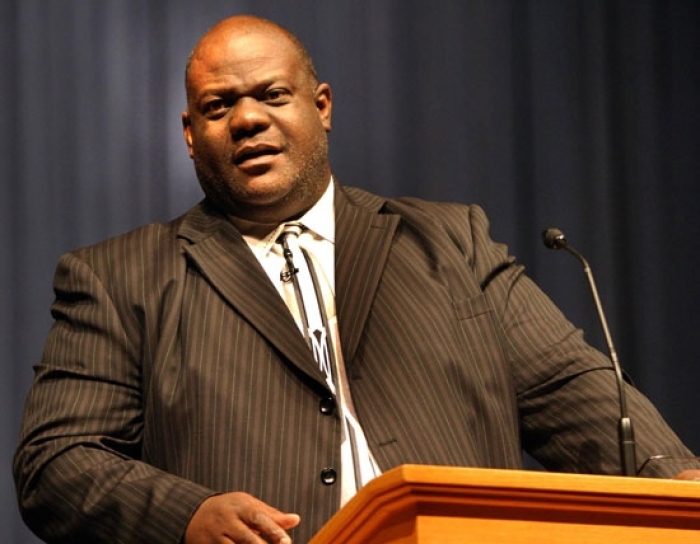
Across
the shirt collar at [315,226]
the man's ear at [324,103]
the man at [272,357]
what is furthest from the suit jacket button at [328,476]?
the man's ear at [324,103]

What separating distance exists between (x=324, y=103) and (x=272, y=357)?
0.75 metres

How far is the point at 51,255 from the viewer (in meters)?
3.44

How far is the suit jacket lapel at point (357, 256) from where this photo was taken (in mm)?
2527

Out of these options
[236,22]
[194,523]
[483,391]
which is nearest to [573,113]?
[236,22]

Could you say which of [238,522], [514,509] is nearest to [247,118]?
[238,522]

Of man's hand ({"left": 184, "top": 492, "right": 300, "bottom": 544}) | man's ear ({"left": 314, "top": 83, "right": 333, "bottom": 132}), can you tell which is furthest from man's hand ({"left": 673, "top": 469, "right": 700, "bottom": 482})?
man's ear ({"left": 314, "top": 83, "right": 333, "bottom": 132})

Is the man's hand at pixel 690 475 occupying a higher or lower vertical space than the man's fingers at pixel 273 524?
higher

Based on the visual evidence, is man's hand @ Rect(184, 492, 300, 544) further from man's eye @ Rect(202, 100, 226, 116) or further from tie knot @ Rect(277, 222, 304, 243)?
man's eye @ Rect(202, 100, 226, 116)

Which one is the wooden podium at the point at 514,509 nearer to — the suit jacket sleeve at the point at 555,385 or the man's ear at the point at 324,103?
the suit jacket sleeve at the point at 555,385

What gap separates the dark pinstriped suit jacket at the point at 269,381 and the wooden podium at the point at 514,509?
0.74 m

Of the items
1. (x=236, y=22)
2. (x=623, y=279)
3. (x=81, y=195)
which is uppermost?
(x=236, y=22)

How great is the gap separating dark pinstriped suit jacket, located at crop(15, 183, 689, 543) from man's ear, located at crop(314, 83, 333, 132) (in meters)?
0.33

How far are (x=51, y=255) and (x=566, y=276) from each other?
1.48m

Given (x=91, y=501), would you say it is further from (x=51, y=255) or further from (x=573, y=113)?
(x=573, y=113)
